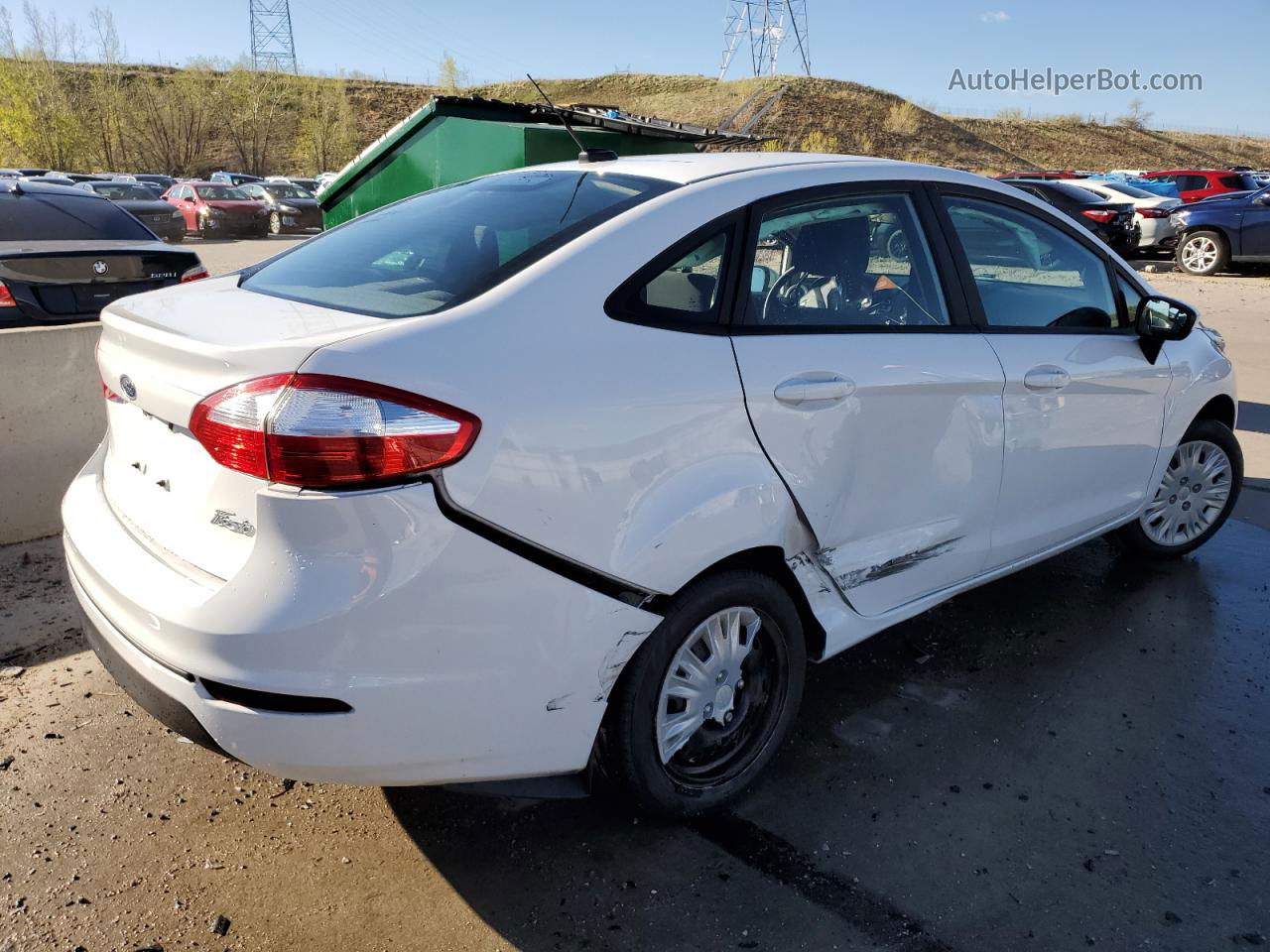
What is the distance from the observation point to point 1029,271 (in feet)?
11.9

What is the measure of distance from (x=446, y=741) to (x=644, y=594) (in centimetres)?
54

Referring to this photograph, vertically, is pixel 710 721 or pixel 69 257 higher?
pixel 69 257

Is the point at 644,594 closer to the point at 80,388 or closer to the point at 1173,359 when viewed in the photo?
the point at 1173,359

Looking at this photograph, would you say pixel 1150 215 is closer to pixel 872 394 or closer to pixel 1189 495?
pixel 1189 495

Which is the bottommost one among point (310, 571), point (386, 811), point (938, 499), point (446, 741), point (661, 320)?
point (386, 811)

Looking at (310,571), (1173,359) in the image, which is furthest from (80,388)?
(1173,359)

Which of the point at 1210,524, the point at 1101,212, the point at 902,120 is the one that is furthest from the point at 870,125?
the point at 1210,524

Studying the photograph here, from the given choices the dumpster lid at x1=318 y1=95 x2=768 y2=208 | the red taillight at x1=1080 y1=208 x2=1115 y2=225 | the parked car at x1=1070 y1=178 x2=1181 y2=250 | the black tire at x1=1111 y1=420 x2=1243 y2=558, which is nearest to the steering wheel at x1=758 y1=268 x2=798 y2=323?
the black tire at x1=1111 y1=420 x2=1243 y2=558

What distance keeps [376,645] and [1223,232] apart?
18.7 meters

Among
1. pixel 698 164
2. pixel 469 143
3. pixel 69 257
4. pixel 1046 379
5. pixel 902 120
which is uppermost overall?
pixel 902 120

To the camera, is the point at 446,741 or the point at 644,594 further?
the point at 644,594

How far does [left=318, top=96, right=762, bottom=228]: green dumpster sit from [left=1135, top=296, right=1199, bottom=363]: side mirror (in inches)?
140

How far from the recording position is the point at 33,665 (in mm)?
3414

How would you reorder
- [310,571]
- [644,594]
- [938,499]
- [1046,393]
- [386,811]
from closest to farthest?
[310,571] → [644,594] → [386,811] → [938,499] → [1046,393]
